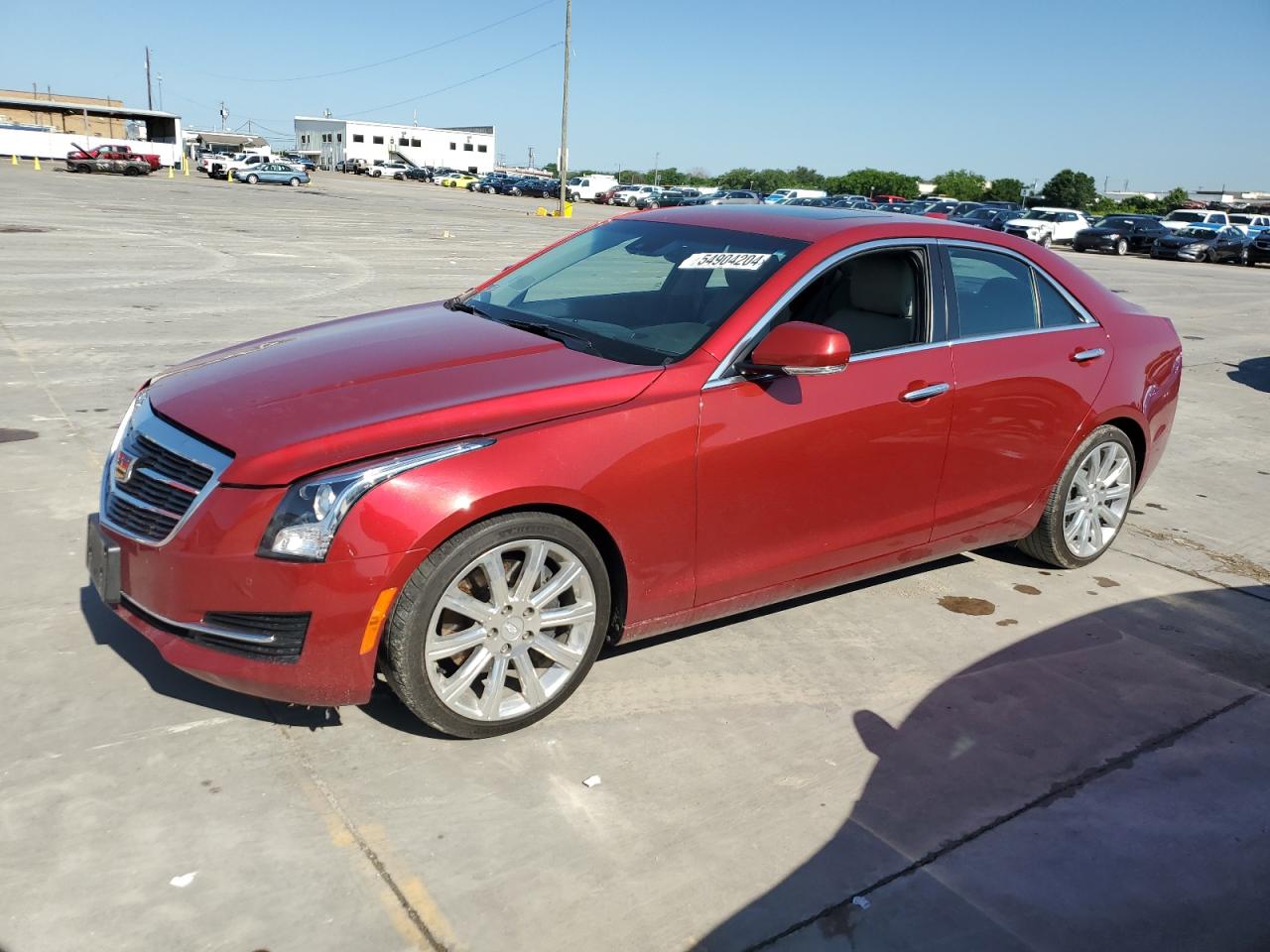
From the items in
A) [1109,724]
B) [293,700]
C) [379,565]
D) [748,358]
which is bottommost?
[1109,724]

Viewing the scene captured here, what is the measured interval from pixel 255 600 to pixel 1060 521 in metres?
3.71

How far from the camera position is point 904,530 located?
174 inches

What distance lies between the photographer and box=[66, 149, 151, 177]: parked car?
52.5 metres

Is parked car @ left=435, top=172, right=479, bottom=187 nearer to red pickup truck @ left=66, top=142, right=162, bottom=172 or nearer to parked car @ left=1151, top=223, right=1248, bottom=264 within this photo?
red pickup truck @ left=66, top=142, right=162, bottom=172

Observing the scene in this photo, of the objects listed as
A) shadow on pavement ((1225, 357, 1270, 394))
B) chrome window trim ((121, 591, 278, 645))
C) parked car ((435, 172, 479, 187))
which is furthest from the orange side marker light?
parked car ((435, 172, 479, 187))

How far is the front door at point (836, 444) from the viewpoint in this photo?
12.3 ft

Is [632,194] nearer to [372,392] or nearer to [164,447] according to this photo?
[372,392]

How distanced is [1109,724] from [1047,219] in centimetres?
4219

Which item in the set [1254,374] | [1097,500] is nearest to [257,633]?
[1097,500]

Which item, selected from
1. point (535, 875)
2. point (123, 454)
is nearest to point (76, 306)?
point (123, 454)

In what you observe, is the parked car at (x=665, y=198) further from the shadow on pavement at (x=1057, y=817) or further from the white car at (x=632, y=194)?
the shadow on pavement at (x=1057, y=817)

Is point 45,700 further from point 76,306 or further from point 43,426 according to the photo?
point 76,306

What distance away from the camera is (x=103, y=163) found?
5250cm

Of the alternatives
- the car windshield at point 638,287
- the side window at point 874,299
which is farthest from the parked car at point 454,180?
the side window at point 874,299
